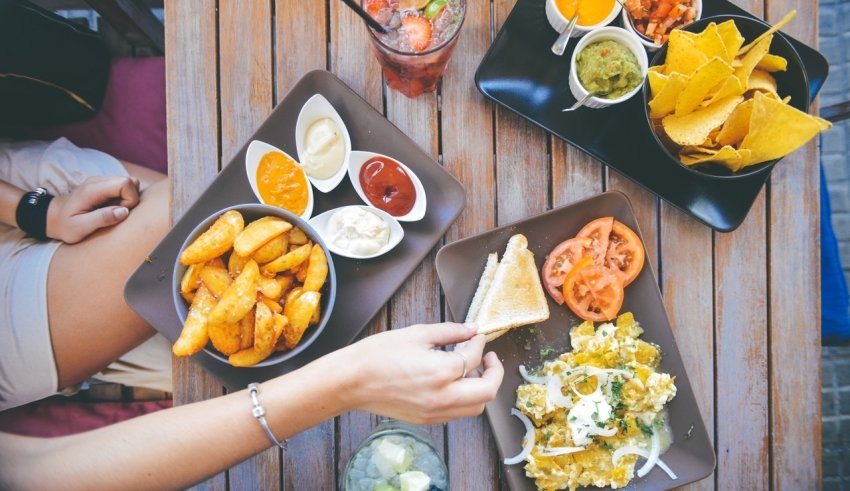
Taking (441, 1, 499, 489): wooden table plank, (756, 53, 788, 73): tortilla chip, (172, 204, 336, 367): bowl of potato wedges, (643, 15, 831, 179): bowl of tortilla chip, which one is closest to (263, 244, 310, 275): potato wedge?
(172, 204, 336, 367): bowl of potato wedges

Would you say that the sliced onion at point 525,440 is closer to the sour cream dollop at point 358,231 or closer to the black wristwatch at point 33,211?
the sour cream dollop at point 358,231

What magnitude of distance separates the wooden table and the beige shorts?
32 cm

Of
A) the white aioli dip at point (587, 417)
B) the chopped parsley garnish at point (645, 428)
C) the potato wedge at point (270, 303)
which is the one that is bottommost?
the chopped parsley garnish at point (645, 428)

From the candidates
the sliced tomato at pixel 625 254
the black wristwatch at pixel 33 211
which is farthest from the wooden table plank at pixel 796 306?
the black wristwatch at pixel 33 211

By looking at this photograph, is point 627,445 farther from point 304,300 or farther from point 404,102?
point 404,102

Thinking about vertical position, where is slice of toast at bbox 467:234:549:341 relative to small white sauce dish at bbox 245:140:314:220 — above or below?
below

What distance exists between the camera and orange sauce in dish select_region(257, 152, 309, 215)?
5.57 ft

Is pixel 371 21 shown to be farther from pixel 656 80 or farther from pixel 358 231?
pixel 656 80

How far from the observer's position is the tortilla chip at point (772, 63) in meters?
1.60

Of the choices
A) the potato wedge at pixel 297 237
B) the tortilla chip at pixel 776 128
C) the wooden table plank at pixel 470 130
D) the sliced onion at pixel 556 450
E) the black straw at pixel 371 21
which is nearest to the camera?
the black straw at pixel 371 21

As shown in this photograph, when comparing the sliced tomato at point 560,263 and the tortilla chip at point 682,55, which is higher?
the tortilla chip at point 682,55

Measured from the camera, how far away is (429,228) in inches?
68.7

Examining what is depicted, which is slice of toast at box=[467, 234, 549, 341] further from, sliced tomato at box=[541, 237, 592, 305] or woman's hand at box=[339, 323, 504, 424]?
woman's hand at box=[339, 323, 504, 424]

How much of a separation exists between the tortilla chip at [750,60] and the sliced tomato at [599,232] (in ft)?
1.73
